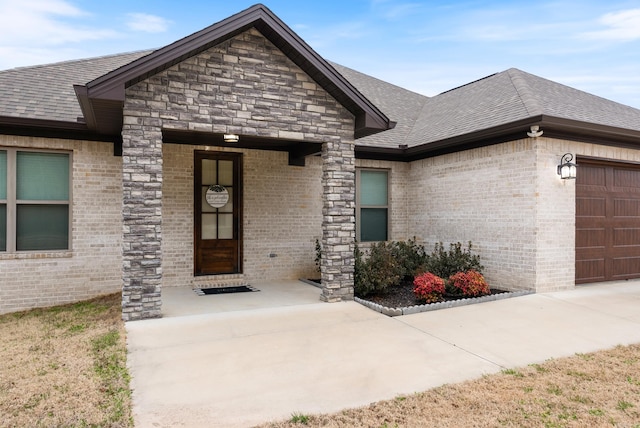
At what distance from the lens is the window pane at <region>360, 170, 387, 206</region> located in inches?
422

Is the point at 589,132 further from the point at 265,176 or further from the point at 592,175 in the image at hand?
the point at 265,176

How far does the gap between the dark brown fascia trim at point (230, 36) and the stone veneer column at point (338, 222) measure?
661 mm

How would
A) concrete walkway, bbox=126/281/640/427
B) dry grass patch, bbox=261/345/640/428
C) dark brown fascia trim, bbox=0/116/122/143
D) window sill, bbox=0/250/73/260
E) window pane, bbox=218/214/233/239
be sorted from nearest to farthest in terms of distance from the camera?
dry grass patch, bbox=261/345/640/428 < concrete walkway, bbox=126/281/640/427 < dark brown fascia trim, bbox=0/116/122/143 < window sill, bbox=0/250/73/260 < window pane, bbox=218/214/233/239

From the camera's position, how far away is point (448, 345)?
5.11 meters

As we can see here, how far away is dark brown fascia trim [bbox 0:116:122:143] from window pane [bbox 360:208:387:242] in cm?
629

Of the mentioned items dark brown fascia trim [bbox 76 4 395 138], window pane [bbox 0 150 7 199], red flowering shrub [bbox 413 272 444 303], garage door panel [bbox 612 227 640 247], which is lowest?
red flowering shrub [bbox 413 272 444 303]

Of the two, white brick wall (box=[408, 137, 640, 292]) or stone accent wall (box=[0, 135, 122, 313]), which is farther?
white brick wall (box=[408, 137, 640, 292])

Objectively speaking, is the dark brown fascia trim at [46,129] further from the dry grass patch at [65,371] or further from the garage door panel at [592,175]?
the garage door panel at [592,175]

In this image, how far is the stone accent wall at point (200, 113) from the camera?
6027 mm

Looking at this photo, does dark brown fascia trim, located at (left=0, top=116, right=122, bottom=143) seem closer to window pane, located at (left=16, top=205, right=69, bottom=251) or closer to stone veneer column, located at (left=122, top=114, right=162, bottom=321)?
window pane, located at (left=16, top=205, right=69, bottom=251)

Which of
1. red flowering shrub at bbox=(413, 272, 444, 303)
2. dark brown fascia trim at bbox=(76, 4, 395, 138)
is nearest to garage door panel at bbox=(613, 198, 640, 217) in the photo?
red flowering shrub at bbox=(413, 272, 444, 303)

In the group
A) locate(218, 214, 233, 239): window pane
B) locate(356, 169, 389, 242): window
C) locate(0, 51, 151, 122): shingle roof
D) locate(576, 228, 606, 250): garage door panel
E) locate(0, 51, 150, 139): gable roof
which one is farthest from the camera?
locate(356, 169, 389, 242): window

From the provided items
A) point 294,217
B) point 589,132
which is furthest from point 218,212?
point 589,132

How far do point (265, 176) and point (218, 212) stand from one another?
4.55 ft
